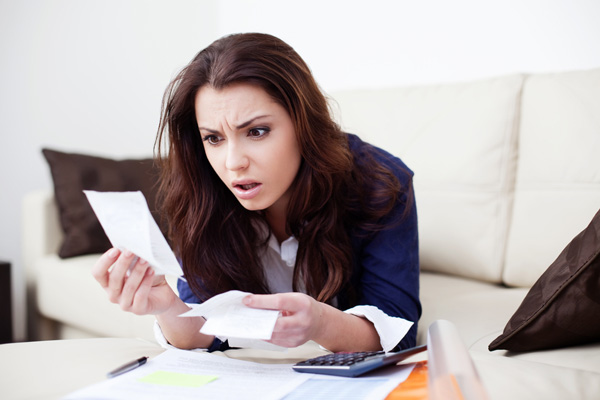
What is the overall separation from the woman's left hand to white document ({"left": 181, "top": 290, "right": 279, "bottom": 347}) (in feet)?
0.04

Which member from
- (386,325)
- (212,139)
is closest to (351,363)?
(386,325)

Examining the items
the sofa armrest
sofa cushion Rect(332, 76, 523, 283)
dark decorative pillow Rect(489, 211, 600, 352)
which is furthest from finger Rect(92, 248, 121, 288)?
the sofa armrest

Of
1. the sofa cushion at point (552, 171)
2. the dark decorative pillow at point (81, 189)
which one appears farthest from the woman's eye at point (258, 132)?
the dark decorative pillow at point (81, 189)

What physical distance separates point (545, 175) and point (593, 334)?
65 cm

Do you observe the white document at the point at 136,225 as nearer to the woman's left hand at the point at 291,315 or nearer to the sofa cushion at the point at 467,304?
the woman's left hand at the point at 291,315

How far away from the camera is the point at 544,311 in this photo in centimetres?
92

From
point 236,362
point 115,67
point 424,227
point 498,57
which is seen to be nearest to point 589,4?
point 498,57

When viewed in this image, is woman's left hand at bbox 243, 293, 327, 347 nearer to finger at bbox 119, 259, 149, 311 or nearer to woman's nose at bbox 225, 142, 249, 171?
finger at bbox 119, 259, 149, 311

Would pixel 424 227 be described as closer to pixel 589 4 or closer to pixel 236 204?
pixel 236 204

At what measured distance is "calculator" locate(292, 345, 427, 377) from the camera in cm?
73

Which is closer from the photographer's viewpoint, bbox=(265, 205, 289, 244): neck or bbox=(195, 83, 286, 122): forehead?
bbox=(195, 83, 286, 122): forehead

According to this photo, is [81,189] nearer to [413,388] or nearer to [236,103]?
[236,103]

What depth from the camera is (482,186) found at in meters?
1.60

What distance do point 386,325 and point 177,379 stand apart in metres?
0.47
